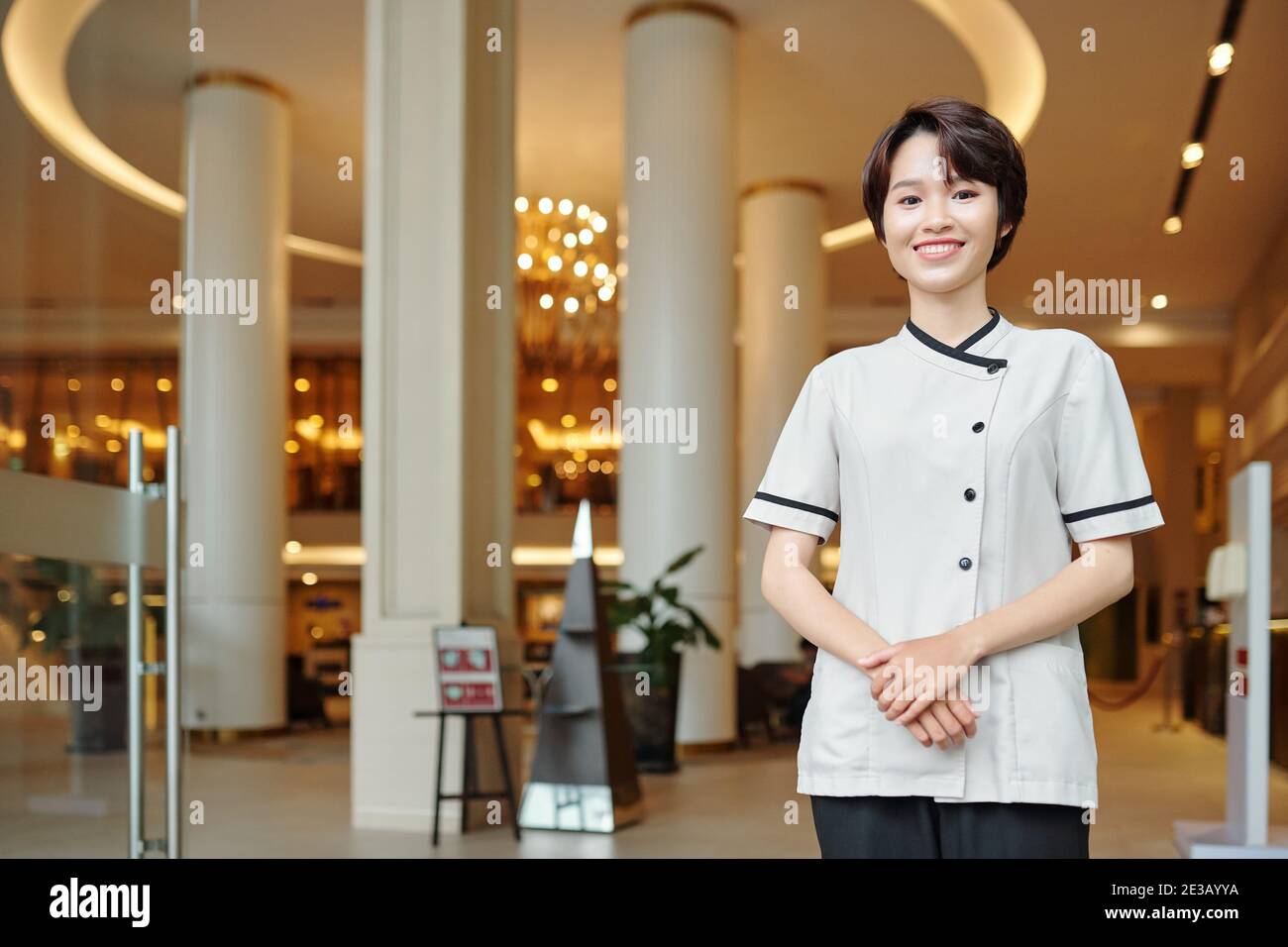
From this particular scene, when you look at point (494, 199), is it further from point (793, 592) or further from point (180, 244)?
point (793, 592)

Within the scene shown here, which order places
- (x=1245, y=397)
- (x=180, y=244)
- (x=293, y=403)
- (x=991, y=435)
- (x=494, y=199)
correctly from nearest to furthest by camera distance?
(x=991, y=435) < (x=180, y=244) < (x=494, y=199) < (x=1245, y=397) < (x=293, y=403)

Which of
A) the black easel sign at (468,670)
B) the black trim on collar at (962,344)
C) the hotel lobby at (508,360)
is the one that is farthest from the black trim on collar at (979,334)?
the black easel sign at (468,670)

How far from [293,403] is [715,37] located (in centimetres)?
1295

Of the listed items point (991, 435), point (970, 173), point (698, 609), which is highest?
point (970, 173)

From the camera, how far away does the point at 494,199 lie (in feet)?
23.1

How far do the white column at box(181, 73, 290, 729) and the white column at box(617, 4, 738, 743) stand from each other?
11.5ft

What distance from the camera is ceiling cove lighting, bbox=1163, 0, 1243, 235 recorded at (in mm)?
9621

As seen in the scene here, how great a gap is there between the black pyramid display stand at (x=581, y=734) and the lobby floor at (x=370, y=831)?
13 centimetres

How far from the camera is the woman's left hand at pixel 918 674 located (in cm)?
145

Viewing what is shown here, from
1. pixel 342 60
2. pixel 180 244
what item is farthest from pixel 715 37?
pixel 180 244

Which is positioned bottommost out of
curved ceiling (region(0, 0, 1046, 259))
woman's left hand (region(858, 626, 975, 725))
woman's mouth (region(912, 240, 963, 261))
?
woman's left hand (region(858, 626, 975, 725))

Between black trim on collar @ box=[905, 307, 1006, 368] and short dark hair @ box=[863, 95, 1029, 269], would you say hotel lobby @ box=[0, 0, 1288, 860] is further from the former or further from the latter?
short dark hair @ box=[863, 95, 1029, 269]

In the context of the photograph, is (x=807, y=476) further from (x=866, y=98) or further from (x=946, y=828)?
(x=866, y=98)

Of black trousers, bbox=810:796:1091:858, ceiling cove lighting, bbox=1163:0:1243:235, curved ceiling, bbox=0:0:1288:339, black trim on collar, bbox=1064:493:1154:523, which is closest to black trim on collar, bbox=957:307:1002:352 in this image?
black trim on collar, bbox=1064:493:1154:523
